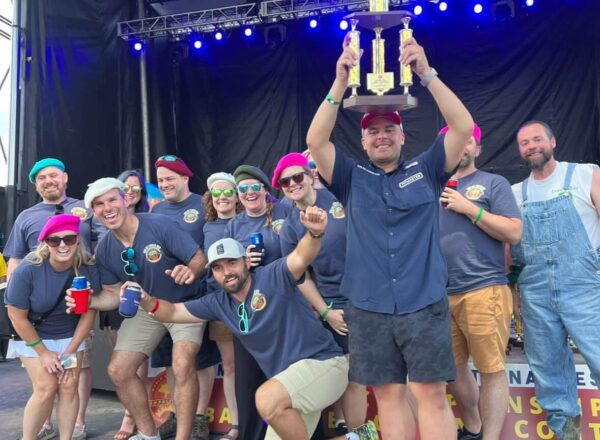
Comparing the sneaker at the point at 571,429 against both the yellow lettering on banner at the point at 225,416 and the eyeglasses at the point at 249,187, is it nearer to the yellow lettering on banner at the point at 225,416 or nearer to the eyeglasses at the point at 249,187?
the yellow lettering on banner at the point at 225,416

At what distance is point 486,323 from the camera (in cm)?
315

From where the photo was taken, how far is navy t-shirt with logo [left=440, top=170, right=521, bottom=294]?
3.21 meters

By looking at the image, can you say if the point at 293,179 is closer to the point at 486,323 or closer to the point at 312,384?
the point at 312,384

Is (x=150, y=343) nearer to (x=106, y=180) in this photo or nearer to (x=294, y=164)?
(x=106, y=180)

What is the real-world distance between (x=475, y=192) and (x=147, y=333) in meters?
2.34

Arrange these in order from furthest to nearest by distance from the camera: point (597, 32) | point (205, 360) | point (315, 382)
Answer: point (597, 32) → point (205, 360) → point (315, 382)

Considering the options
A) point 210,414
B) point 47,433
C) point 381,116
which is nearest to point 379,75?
point 381,116

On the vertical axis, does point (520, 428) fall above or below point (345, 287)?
below

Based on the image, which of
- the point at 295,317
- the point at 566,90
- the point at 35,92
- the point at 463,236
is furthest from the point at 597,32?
the point at 35,92

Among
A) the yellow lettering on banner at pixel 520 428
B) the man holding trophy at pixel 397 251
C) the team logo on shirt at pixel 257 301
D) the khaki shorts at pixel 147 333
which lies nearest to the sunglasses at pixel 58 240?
the khaki shorts at pixel 147 333

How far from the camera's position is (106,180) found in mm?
3662

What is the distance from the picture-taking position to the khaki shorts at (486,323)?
3.16 meters

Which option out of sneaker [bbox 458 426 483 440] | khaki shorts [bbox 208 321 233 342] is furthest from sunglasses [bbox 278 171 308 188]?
sneaker [bbox 458 426 483 440]

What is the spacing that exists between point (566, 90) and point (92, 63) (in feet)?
21.9
